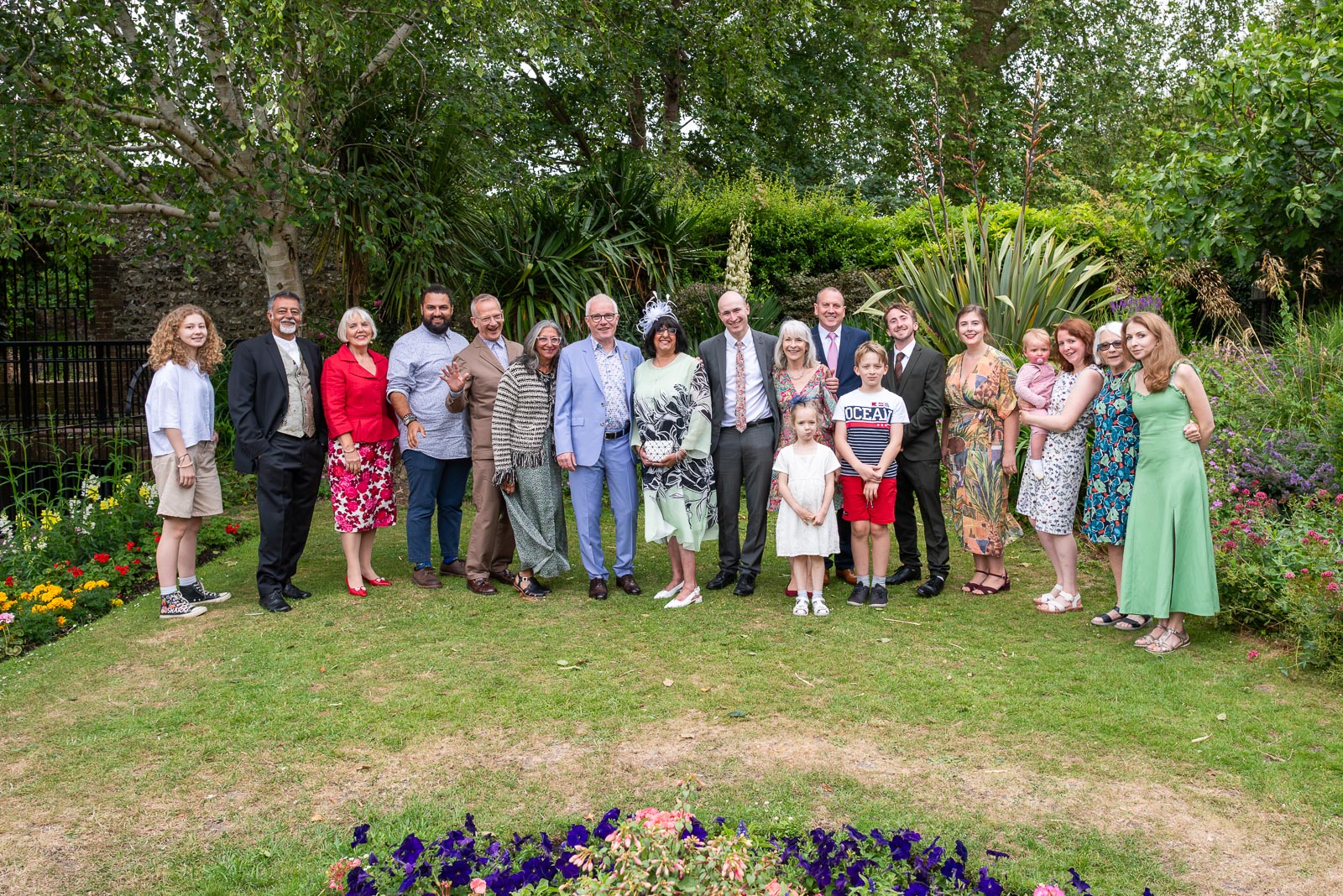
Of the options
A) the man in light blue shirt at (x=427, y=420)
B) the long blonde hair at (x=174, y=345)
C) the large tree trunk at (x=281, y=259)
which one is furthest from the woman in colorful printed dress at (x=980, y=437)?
the large tree trunk at (x=281, y=259)

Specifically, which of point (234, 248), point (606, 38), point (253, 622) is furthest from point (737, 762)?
point (234, 248)

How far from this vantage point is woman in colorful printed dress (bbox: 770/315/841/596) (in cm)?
594

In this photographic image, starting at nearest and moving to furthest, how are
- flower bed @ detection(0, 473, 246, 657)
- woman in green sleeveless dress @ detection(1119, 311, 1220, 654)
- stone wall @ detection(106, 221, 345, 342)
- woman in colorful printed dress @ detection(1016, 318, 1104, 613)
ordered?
woman in green sleeveless dress @ detection(1119, 311, 1220, 654) → flower bed @ detection(0, 473, 246, 657) → woman in colorful printed dress @ detection(1016, 318, 1104, 613) → stone wall @ detection(106, 221, 345, 342)

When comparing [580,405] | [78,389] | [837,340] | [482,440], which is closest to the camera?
[580,405]

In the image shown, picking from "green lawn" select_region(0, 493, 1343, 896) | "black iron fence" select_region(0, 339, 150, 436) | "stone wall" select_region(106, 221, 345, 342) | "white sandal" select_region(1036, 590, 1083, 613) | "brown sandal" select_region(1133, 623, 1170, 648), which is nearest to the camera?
"green lawn" select_region(0, 493, 1343, 896)

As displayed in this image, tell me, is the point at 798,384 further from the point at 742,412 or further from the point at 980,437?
the point at 980,437

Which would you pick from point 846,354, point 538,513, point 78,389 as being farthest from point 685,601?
point 78,389

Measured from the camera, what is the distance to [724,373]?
240 inches

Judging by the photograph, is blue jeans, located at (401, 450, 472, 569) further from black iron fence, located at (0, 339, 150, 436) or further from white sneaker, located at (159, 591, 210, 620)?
black iron fence, located at (0, 339, 150, 436)

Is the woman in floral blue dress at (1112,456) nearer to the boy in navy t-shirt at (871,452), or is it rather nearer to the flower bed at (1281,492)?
the flower bed at (1281,492)

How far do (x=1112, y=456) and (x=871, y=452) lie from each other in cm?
128

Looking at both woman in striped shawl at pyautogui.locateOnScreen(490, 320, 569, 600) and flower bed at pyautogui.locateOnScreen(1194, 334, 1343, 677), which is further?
woman in striped shawl at pyautogui.locateOnScreen(490, 320, 569, 600)

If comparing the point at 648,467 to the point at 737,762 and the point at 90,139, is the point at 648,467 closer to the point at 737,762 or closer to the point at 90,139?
the point at 737,762

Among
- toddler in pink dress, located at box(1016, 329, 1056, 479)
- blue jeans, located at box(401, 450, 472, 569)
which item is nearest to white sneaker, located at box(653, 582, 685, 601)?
blue jeans, located at box(401, 450, 472, 569)
